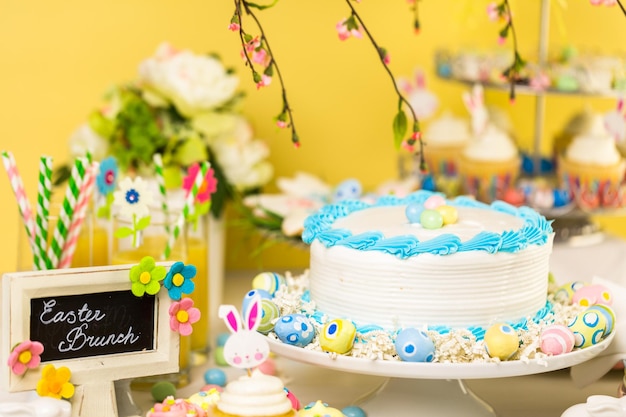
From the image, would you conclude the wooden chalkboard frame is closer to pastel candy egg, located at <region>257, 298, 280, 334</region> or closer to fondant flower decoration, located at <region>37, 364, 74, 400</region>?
fondant flower decoration, located at <region>37, 364, 74, 400</region>

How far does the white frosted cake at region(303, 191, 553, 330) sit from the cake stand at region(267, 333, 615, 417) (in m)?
0.08

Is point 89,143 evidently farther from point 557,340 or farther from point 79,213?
point 557,340

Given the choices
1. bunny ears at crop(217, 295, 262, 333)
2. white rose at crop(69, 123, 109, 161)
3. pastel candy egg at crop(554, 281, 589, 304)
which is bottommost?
pastel candy egg at crop(554, 281, 589, 304)

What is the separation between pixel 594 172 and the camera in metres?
1.89

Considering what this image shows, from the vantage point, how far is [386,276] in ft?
4.04

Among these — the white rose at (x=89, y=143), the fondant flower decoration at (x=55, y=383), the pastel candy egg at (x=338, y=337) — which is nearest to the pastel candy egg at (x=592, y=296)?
the pastel candy egg at (x=338, y=337)

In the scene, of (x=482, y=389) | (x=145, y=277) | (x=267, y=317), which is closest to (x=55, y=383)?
(x=145, y=277)

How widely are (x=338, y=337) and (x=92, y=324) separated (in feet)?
0.95

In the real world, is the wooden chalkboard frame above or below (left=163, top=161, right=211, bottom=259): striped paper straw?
below

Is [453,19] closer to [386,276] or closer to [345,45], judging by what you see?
[345,45]

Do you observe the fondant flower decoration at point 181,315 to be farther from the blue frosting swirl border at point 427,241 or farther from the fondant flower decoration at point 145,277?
the blue frosting swirl border at point 427,241

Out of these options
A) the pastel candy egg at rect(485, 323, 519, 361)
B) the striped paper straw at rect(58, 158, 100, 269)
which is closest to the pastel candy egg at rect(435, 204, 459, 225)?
the pastel candy egg at rect(485, 323, 519, 361)

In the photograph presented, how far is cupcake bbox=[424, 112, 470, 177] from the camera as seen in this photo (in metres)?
2.07

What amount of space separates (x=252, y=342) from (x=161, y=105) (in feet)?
2.94
